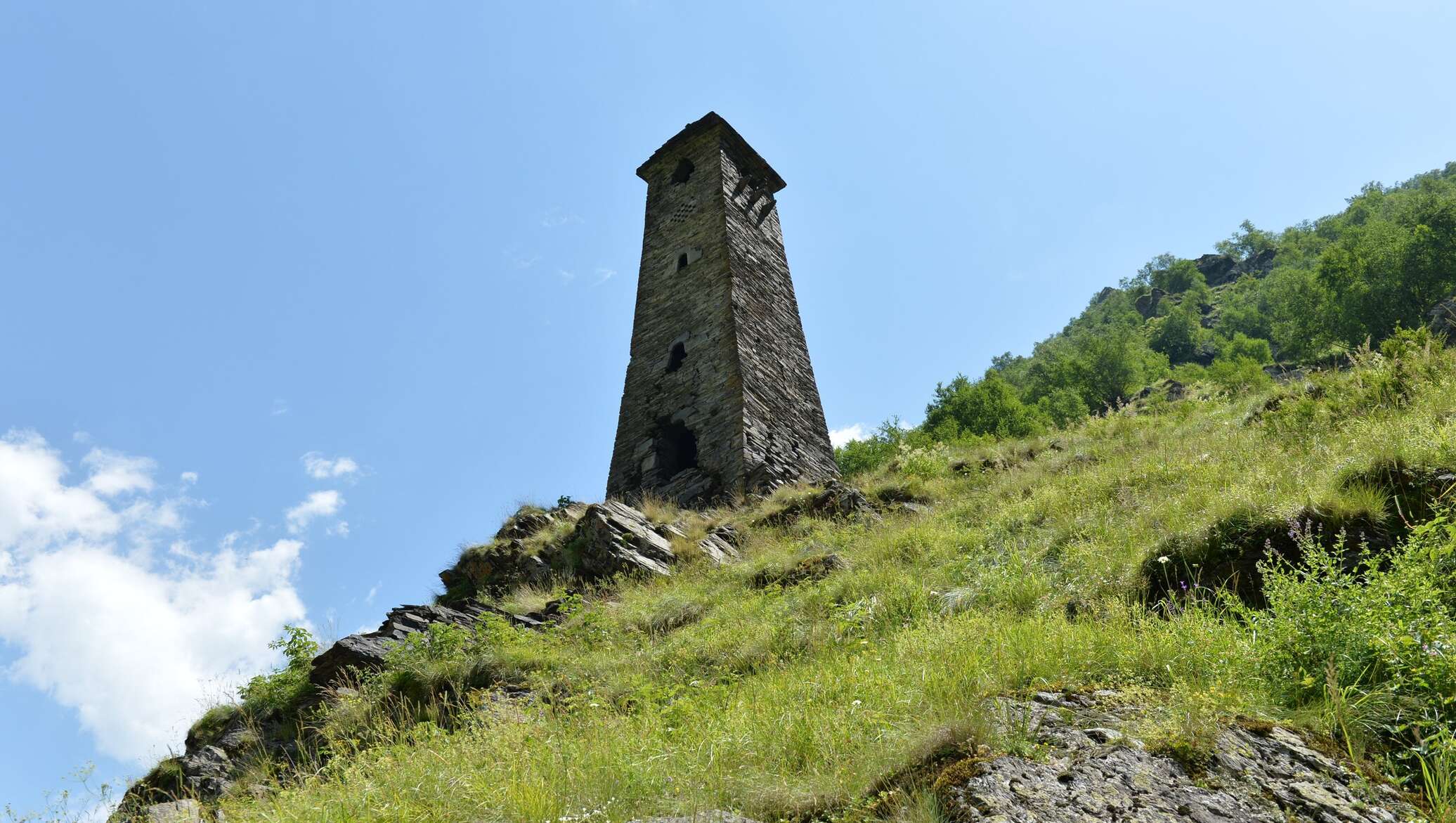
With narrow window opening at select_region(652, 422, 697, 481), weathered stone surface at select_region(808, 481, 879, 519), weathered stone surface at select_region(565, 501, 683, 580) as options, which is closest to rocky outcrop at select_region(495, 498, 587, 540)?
weathered stone surface at select_region(565, 501, 683, 580)

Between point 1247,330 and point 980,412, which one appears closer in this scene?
point 980,412

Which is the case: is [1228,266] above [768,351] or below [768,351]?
above

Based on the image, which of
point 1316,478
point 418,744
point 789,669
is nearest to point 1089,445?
point 1316,478

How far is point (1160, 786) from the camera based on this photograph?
8.46 ft

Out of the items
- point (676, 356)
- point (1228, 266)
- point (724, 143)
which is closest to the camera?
point (676, 356)

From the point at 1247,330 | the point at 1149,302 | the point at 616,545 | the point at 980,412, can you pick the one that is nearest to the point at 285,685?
the point at 616,545

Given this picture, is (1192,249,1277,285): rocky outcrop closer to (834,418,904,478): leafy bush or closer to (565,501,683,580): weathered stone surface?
(834,418,904,478): leafy bush

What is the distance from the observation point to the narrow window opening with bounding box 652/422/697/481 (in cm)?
1533

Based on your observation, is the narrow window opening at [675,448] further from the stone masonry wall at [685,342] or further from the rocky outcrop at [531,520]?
the rocky outcrop at [531,520]

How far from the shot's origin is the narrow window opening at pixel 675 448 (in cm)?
1533

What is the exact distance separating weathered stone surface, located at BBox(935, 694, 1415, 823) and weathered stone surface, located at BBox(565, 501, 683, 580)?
7.66 meters

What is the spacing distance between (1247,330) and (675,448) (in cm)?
4478

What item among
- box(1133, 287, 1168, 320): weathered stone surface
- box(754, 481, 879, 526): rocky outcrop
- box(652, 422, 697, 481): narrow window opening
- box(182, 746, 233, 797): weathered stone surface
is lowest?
box(182, 746, 233, 797): weathered stone surface

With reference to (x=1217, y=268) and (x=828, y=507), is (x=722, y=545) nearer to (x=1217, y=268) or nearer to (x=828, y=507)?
(x=828, y=507)
